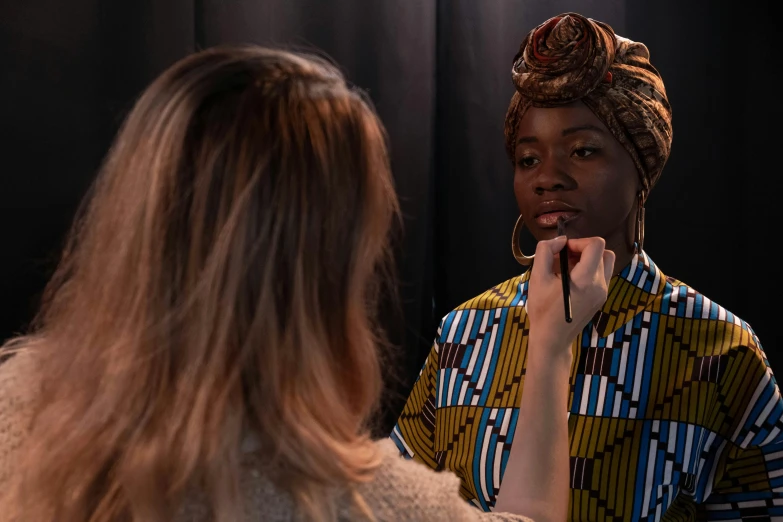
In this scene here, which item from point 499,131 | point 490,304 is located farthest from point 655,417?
point 499,131

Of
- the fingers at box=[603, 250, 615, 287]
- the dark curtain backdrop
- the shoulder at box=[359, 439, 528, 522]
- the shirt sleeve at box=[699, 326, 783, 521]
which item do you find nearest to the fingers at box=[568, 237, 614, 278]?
the fingers at box=[603, 250, 615, 287]

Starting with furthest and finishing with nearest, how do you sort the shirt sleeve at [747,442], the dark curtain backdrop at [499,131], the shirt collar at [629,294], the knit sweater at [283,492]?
the dark curtain backdrop at [499,131] → the shirt collar at [629,294] → the shirt sleeve at [747,442] → the knit sweater at [283,492]

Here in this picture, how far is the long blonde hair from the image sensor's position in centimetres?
65

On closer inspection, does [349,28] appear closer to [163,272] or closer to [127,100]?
[127,100]

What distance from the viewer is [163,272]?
669 mm

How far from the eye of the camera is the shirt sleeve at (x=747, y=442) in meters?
1.15

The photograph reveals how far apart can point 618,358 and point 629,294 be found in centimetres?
10

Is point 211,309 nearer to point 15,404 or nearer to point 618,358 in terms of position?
point 15,404

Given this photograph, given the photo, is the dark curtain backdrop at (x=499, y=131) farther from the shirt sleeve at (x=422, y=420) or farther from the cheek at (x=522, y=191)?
the cheek at (x=522, y=191)

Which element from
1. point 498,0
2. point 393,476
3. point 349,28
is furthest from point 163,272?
point 498,0

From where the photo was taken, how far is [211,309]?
659mm

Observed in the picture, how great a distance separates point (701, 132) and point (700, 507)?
2.49 feet

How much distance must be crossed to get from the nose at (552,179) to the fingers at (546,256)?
162mm

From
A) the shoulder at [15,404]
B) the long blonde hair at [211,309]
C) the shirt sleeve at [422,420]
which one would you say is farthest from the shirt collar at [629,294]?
the shoulder at [15,404]
